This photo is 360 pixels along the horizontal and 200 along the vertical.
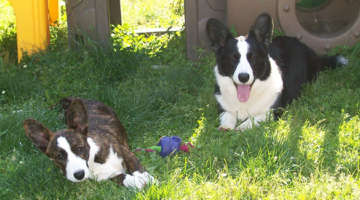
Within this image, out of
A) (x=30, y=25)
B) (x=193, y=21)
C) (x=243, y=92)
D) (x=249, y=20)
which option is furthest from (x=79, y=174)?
(x=249, y=20)

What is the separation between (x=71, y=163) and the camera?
270 cm

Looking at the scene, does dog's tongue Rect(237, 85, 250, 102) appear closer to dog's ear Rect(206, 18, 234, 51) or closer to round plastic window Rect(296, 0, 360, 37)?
dog's ear Rect(206, 18, 234, 51)

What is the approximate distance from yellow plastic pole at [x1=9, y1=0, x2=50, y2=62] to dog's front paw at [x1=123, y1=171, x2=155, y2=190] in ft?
8.98

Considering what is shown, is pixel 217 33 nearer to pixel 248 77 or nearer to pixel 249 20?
pixel 248 77

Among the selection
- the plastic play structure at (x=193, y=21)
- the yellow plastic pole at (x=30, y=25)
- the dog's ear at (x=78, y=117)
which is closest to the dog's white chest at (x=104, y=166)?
the dog's ear at (x=78, y=117)

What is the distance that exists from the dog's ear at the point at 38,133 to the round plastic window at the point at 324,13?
3.92 m

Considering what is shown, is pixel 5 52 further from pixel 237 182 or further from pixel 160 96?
pixel 237 182

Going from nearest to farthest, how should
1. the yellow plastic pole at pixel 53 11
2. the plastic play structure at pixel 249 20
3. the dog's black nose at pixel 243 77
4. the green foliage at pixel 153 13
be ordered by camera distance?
the dog's black nose at pixel 243 77 → the plastic play structure at pixel 249 20 → the yellow plastic pole at pixel 53 11 → the green foliage at pixel 153 13

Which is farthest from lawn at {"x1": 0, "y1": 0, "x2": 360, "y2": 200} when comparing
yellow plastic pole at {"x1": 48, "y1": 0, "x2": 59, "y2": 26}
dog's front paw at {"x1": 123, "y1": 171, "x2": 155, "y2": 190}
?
yellow plastic pole at {"x1": 48, "y1": 0, "x2": 59, "y2": 26}

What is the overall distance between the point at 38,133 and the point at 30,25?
260cm

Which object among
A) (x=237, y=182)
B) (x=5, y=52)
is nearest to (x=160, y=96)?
(x=237, y=182)

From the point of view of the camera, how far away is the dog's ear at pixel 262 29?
12.3 feet

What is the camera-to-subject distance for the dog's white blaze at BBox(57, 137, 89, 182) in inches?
106

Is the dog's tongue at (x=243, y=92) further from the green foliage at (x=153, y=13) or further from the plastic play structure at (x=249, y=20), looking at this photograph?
the green foliage at (x=153, y=13)
